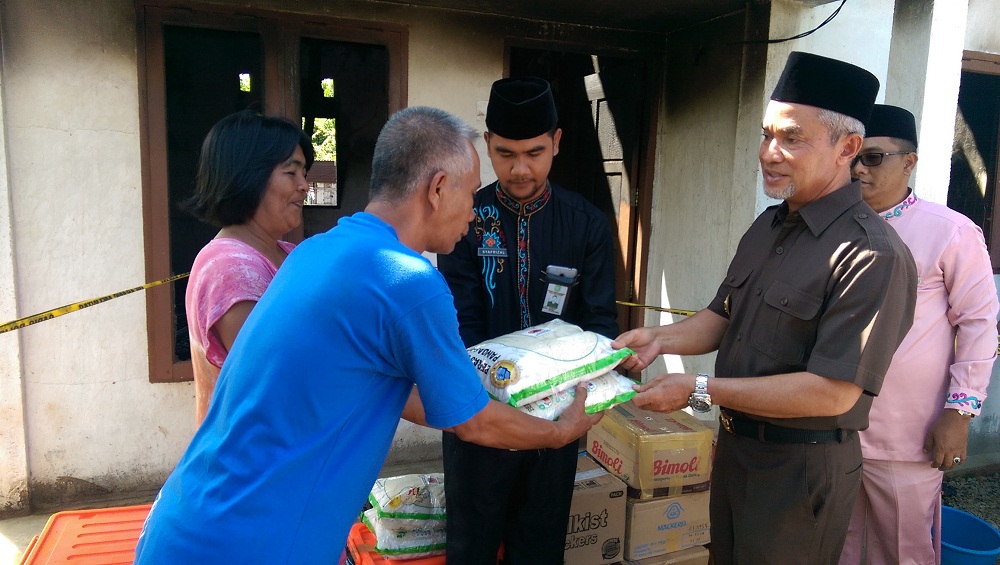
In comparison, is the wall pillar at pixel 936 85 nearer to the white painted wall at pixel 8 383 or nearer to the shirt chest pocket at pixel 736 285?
the shirt chest pocket at pixel 736 285

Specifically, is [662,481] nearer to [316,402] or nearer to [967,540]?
[967,540]

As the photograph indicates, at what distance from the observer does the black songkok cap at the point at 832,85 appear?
195cm

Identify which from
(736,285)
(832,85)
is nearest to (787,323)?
(736,285)

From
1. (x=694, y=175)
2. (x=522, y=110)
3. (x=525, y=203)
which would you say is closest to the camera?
(x=522, y=110)

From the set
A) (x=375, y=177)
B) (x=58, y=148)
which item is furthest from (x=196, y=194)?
(x=58, y=148)

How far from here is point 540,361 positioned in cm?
201

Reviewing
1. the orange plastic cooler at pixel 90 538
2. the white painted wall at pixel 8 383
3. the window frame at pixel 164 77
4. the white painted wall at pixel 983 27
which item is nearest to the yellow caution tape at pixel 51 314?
the window frame at pixel 164 77

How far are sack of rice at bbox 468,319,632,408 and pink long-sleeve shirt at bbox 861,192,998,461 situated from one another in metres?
1.38

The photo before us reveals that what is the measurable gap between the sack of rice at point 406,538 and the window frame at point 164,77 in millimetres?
2014

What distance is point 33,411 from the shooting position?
12.5 ft

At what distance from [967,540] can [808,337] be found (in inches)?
92.9

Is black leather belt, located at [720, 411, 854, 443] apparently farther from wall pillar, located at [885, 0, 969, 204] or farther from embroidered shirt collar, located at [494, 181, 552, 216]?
wall pillar, located at [885, 0, 969, 204]

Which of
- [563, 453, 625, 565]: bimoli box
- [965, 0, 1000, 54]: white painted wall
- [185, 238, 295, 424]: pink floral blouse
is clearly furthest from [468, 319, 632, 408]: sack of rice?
[965, 0, 1000, 54]: white painted wall

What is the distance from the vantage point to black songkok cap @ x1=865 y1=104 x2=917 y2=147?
2.88 m
